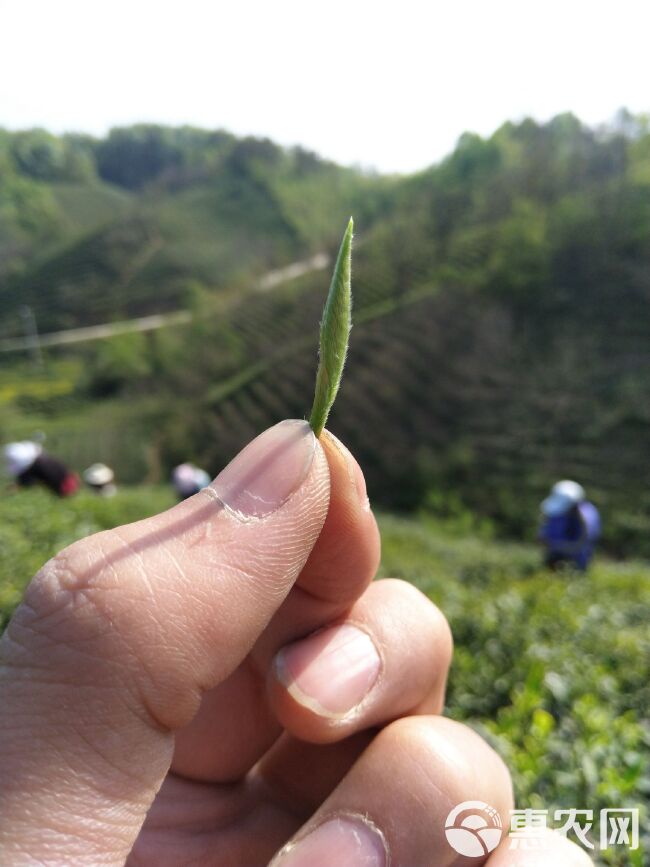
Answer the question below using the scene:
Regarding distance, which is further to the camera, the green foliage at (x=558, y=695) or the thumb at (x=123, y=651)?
the green foliage at (x=558, y=695)

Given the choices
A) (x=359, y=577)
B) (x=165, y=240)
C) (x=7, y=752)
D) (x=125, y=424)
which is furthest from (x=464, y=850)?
(x=165, y=240)

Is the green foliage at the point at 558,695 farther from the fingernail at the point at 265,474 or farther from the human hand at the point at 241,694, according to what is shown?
the fingernail at the point at 265,474

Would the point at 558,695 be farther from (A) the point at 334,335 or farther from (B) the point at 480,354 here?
(B) the point at 480,354

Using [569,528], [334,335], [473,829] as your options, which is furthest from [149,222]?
[473,829]

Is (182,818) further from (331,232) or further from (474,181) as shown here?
(331,232)

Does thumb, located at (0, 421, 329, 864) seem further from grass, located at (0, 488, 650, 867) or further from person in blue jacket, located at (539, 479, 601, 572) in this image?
person in blue jacket, located at (539, 479, 601, 572)

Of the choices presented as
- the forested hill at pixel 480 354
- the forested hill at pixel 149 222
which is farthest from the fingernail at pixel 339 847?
the forested hill at pixel 149 222
